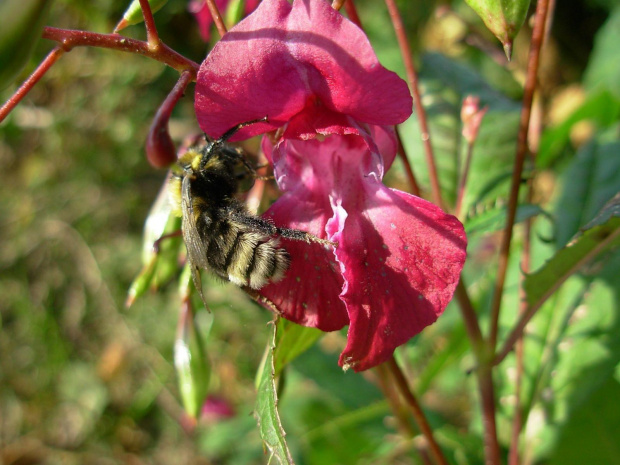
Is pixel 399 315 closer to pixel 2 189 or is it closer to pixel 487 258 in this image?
pixel 487 258

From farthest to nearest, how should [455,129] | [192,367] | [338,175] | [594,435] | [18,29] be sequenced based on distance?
[455,129] → [594,435] → [192,367] → [338,175] → [18,29]

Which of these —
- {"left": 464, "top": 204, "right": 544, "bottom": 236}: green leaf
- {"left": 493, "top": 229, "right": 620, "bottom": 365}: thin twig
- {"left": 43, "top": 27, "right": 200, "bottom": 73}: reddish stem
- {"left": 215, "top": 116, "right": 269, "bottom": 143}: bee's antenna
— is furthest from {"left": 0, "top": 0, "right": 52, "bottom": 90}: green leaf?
{"left": 493, "top": 229, "right": 620, "bottom": 365}: thin twig

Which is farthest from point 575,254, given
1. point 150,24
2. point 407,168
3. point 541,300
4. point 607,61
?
point 607,61

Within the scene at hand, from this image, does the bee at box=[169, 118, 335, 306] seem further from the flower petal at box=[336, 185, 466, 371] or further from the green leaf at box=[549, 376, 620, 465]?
the green leaf at box=[549, 376, 620, 465]

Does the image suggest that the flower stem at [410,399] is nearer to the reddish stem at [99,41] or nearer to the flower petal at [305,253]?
the flower petal at [305,253]

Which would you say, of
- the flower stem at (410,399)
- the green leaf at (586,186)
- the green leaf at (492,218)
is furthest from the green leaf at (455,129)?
the flower stem at (410,399)

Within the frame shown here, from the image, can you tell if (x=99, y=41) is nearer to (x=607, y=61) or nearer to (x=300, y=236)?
(x=300, y=236)
